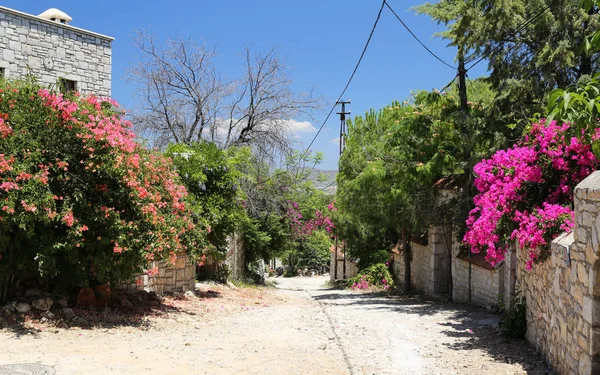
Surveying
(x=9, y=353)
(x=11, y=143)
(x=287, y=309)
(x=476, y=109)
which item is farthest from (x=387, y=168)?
(x=9, y=353)

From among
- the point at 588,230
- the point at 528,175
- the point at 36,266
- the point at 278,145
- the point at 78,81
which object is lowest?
the point at 36,266

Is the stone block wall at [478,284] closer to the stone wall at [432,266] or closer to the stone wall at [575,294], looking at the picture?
the stone wall at [432,266]

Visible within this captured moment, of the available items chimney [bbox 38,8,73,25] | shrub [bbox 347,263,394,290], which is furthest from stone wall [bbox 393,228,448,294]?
chimney [bbox 38,8,73,25]

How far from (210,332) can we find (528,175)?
18.6ft

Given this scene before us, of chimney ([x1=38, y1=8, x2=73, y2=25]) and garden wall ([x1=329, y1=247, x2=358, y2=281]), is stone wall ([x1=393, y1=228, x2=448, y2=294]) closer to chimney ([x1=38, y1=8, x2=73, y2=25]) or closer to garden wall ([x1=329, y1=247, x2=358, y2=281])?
garden wall ([x1=329, y1=247, x2=358, y2=281])

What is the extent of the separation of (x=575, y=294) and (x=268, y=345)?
173 inches

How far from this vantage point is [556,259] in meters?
6.68

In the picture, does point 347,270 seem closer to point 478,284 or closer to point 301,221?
point 301,221

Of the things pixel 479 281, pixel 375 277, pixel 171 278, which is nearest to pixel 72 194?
pixel 171 278

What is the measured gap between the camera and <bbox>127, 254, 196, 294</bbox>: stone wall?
39.3 ft

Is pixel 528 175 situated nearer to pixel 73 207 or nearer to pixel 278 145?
pixel 73 207

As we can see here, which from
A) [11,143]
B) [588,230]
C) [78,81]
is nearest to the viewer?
[588,230]

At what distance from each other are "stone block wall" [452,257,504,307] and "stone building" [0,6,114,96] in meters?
12.9

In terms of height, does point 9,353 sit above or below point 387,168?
below
